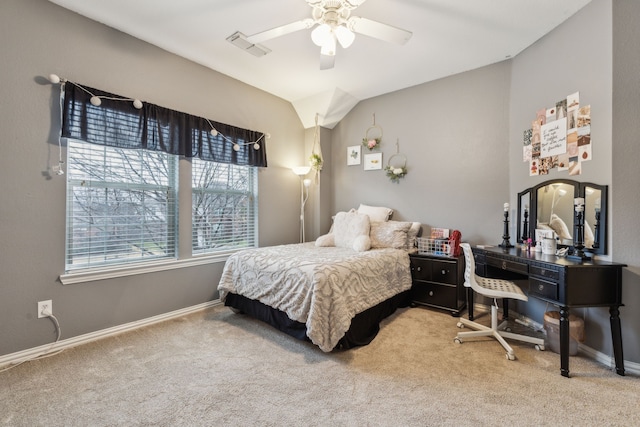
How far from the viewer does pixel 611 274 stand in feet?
6.25

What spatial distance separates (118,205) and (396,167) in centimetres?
324

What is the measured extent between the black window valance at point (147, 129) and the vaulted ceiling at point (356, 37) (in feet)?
2.16

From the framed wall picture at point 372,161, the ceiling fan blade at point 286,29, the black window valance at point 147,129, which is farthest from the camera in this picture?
the framed wall picture at point 372,161

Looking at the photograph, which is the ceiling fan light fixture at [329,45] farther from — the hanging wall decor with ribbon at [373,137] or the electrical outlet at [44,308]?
the electrical outlet at [44,308]

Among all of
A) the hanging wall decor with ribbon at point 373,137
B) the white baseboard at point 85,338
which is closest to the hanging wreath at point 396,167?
the hanging wall decor with ribbon at point 373,137

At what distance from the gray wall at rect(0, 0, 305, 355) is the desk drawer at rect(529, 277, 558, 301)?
3.22 meters

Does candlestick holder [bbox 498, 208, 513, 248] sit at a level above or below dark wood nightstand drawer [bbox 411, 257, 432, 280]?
above

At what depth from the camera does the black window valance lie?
232 cm

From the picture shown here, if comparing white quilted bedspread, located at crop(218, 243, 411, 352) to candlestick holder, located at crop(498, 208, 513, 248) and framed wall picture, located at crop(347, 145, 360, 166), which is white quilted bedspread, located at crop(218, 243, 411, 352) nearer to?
candlestick holder, located at crop(498, 208, 513, 248)

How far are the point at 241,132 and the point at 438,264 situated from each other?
282 centimetres

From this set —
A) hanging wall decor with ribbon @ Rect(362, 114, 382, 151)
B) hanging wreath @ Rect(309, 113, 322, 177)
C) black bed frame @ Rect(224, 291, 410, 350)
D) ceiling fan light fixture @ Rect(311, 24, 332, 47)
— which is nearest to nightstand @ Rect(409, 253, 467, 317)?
black bed frame @ Rect(224, 291, 410, 350)

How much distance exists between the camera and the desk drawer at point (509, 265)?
2.21 m

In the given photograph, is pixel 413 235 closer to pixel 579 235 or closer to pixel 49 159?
pixel 579 235

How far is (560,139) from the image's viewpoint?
246 centimetres
